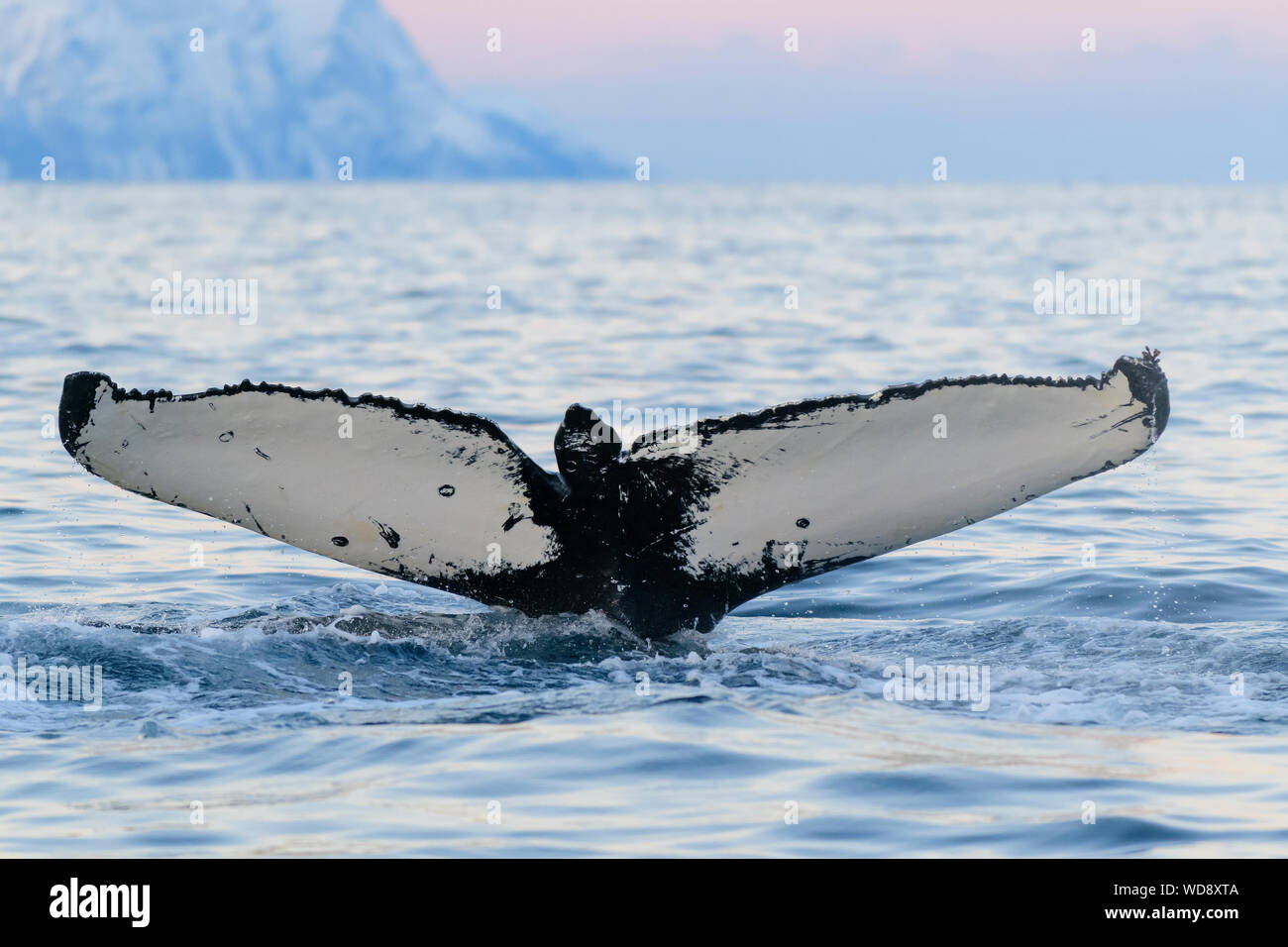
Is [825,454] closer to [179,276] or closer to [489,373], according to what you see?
[489,373]

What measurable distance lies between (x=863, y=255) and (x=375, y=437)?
4581cm

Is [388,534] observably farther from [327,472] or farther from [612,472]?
[612,472]

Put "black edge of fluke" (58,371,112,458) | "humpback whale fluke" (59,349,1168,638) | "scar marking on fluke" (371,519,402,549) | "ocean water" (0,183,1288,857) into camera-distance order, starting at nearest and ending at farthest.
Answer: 1. "ocean water" (0,183,1288,857)
2. "black edge of fluke" (58,371,112,458)
3. "humpback whale fluke" (59,349,1168,638)
4. "scar marking on fluke" (371,519,402,549)

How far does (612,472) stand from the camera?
6418 mm

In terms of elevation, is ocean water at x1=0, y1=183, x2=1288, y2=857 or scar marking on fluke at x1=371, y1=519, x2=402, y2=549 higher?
scar marking on fluke at x1=371, y1=519, x2=402, y2=549

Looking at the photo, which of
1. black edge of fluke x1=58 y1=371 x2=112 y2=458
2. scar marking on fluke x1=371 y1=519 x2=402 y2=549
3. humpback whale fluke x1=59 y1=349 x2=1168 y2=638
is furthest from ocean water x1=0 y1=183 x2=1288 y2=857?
black edge of fluke x1=58 y1=371 x2=112 y2=458

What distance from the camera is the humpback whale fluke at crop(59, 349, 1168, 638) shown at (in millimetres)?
6020

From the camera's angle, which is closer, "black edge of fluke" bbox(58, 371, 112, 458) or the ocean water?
the ocean water

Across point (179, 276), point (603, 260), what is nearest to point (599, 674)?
point (179, 276)

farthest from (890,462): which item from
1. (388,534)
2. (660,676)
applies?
(388,534)

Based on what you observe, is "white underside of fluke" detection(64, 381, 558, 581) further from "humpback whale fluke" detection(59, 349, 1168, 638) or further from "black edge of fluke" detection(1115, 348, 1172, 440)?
"black edge of fluke" detection(1115, 348, 1172, 440)

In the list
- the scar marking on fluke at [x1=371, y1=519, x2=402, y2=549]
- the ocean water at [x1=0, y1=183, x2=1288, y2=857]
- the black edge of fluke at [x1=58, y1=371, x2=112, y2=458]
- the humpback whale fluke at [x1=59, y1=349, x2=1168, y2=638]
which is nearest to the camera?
the ocean water at [x1=0, y1=183, x2=1288, y2=857]

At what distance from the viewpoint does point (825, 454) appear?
6297 mm

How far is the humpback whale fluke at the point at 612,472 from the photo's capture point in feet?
19.7
